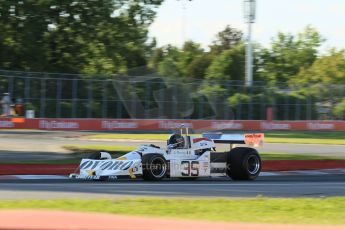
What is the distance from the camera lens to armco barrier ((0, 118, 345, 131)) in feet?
103

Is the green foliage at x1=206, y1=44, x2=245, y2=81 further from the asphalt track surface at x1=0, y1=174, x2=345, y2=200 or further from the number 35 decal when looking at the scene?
the asphalt track surface at x1=0, y1=174, x2=345, y2=200

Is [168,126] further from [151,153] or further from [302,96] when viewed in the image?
[151,153]

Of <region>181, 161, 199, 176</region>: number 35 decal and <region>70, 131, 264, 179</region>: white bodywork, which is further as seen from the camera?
<region>181, 161, 199, 176</region>: number 35 decal

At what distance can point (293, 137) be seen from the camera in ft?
149

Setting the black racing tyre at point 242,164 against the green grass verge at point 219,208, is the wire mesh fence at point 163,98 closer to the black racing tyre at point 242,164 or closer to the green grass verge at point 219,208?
the black racing tyre at point 242,164

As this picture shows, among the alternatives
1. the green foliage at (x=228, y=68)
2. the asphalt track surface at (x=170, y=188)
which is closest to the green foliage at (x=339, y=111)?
the asphalt track surface at (x=170, y=188)

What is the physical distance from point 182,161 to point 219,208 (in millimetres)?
6556

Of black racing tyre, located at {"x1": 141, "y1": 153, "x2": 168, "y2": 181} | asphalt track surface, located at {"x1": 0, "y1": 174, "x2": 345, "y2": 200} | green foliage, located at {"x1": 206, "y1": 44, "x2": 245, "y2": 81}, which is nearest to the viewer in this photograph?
asphalt track surface, located at {"x1": 0, "y1": 174, "x2": 345, "y2": 200}

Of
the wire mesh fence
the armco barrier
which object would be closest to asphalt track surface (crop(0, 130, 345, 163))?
the armco barrier

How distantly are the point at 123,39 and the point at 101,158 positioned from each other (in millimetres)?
26367

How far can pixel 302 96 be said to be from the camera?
44844mm

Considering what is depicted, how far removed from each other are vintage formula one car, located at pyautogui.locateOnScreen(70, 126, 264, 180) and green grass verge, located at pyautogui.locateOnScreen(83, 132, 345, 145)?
1839 cm

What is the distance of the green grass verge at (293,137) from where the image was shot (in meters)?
39.2

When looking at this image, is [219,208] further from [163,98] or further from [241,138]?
[163,98]
